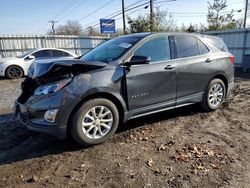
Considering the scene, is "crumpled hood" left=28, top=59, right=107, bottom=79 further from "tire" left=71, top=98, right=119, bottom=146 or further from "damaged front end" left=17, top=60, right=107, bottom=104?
"tire" left=71, top=98, right=119, bottom=146

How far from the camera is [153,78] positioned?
443 cm

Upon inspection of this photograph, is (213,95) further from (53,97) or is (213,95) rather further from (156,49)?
(53,97)

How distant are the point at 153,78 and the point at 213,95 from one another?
180cm

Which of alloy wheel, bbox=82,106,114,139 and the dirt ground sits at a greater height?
alloy wheel, bbox=82,106,114,139

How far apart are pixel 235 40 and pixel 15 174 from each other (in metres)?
13.1

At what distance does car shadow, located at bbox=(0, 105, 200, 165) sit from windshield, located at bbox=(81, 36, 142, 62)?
1.32m

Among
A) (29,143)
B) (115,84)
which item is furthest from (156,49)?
(29,143)

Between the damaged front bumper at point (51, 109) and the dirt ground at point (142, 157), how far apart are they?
40cm

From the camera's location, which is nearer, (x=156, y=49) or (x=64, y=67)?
(x=64, y=67)

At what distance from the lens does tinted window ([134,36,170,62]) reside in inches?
176

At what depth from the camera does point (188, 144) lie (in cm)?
402

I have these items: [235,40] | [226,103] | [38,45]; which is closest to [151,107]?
[226,103]

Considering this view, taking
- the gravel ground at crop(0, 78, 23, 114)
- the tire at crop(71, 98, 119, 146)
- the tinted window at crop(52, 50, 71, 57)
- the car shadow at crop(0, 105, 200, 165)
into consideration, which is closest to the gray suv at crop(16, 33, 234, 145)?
the tire at crop(71, 98, 119, 146)

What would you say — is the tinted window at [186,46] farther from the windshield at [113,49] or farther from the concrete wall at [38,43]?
the concrete wall at [38,43]
